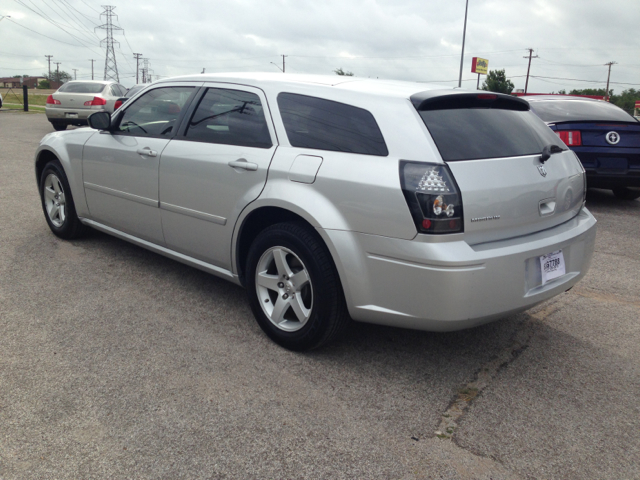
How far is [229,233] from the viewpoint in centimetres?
357

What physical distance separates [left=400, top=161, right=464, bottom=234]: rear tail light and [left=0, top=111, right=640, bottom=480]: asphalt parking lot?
886 mm

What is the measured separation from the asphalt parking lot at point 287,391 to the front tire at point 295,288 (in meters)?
0.15

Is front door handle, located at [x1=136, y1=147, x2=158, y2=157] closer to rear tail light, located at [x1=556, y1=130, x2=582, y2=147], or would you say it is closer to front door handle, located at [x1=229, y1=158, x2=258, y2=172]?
front door handle, located at [x1=229, y1=158, x2=258, y2=172]

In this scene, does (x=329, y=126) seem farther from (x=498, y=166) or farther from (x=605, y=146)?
(x=605, y=146)

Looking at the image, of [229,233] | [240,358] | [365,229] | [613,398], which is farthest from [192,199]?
[613,398]

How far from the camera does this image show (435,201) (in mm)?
2682

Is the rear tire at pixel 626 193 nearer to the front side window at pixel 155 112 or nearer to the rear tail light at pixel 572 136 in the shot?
the rear tail light at pixel 572 136

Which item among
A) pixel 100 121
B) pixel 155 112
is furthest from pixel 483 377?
pixel 100 121

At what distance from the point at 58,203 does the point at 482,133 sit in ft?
13.4

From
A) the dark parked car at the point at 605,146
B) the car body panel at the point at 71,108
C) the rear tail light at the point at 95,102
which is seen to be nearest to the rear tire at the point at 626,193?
the dark parked car at the point at 605,146

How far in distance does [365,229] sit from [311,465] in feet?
3.72

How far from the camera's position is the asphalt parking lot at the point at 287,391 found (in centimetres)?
236

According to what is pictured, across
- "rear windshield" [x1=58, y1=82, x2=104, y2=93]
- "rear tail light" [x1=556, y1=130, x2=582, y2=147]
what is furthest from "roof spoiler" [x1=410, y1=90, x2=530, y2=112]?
"rear windshield" [x1=58, y1=82, x2=104, y2=93]

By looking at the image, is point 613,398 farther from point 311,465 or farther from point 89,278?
point 89,278
